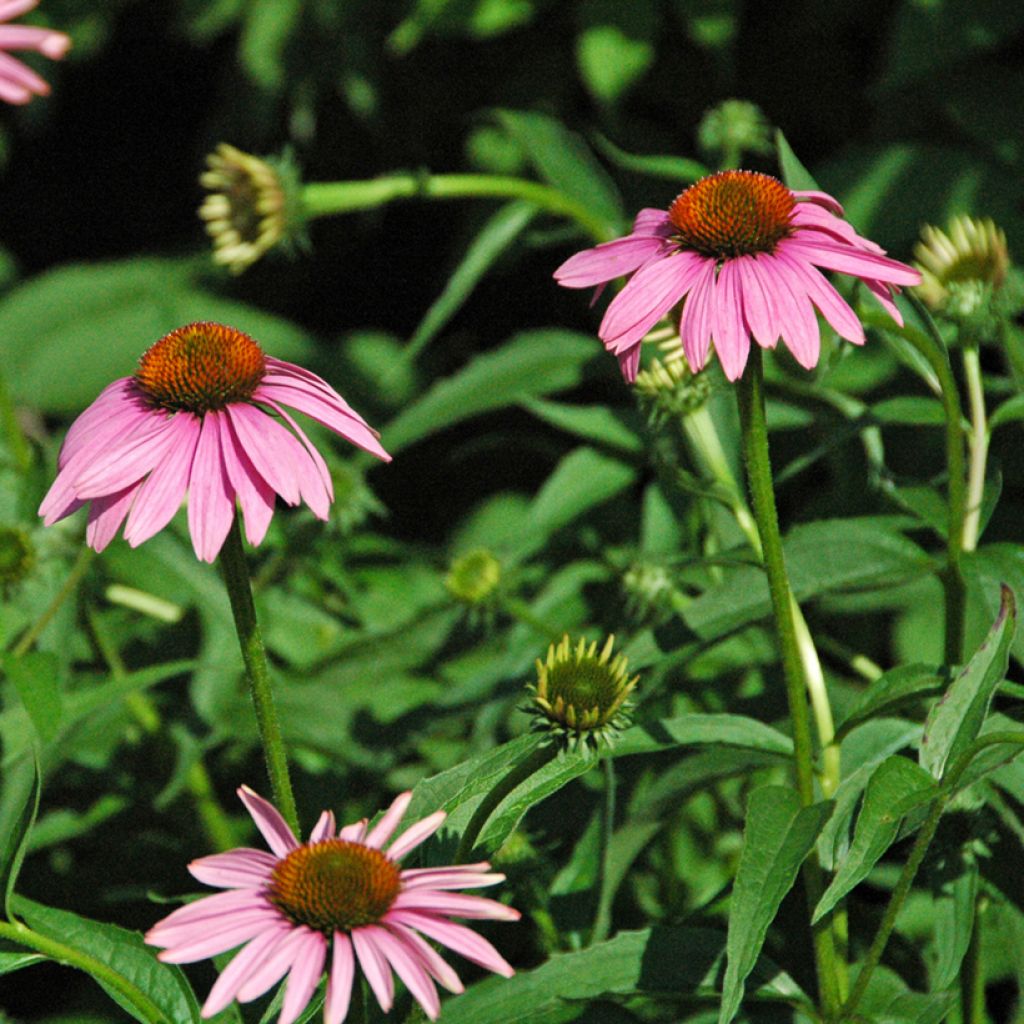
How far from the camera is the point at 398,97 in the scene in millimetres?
1995

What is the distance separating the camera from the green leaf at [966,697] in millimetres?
754

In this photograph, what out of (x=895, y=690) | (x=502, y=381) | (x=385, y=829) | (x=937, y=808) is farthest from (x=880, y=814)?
(x=502, y=381)

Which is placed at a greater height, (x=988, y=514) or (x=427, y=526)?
(x=988, y=514)

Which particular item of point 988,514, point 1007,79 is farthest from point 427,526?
point 988,514

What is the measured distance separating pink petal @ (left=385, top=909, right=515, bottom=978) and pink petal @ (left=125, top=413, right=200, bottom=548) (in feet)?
0.72

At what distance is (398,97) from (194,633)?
949 mm

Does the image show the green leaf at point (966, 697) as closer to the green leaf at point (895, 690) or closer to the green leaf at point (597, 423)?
the green leaf at point (895, 690)

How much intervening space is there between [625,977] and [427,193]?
832 millimetres

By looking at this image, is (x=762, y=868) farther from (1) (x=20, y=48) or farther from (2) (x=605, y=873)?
(1) (x=20, y=48)

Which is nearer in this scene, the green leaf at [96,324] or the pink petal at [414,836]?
the pink petal at [414,836]

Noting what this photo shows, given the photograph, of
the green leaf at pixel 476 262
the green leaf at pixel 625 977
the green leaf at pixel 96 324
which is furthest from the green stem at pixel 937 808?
the green leaf at pixel 96 324

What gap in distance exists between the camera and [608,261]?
2.70 feet

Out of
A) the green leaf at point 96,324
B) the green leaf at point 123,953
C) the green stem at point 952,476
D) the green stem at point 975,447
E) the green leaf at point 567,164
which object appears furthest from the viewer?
the green leaf at point 96,324

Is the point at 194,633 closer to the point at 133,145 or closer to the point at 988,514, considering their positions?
the point at 988,514
